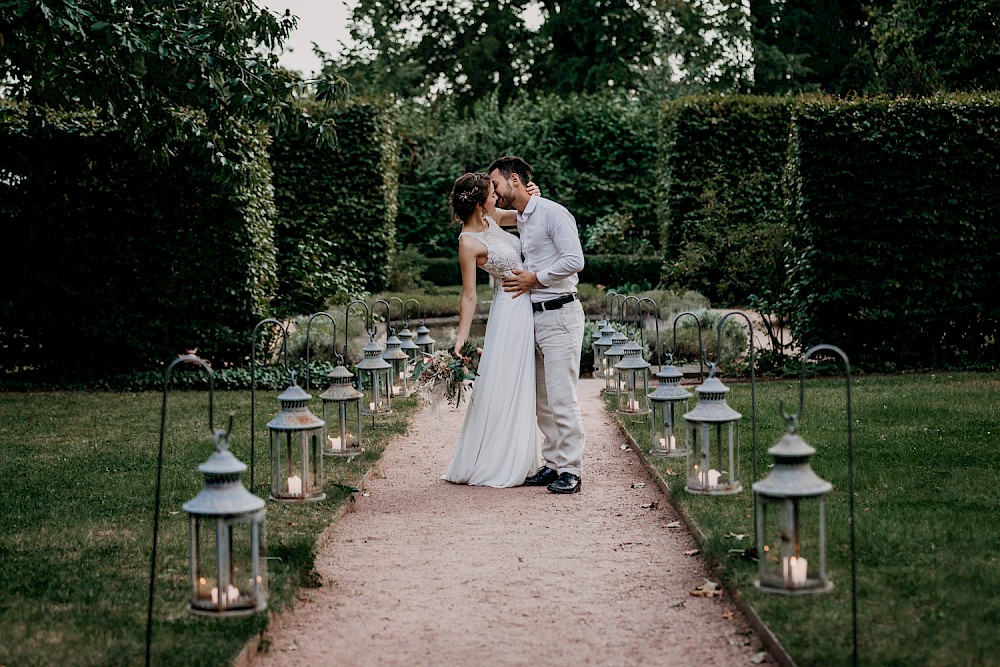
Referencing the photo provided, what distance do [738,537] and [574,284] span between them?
2.33 meters

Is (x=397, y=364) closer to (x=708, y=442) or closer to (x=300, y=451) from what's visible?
(x=300, y=451)

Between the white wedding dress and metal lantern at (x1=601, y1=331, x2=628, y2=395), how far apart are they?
5.29 ft

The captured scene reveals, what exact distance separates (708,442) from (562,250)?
168 centimetres

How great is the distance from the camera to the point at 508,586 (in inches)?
191

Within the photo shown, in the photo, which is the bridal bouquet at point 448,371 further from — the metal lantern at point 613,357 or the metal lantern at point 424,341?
the metal lantern at point 424,341

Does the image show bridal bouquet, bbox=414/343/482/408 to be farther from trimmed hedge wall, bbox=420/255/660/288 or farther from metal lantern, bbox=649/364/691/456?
trimmed hedge wall, bbox=420/255/660/288

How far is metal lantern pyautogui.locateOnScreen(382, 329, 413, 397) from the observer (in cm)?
907

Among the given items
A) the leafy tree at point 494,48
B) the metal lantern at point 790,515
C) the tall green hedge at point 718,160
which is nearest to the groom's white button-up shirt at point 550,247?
the metal lantern at point 790,515

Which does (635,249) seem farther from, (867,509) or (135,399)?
(867,509)

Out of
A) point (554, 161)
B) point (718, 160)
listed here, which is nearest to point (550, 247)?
point (718, 160)

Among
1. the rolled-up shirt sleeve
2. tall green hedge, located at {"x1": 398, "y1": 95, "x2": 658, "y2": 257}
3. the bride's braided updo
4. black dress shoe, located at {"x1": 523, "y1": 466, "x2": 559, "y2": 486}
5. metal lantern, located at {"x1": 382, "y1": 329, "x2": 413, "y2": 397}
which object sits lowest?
black dress shoe, located at {"x1": 523, "y1": 466, "x2": 559, "y2": 486}

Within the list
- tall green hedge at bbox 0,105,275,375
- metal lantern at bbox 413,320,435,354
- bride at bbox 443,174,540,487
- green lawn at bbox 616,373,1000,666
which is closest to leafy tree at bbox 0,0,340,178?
tall green hedge at bbox 0,105,275,375

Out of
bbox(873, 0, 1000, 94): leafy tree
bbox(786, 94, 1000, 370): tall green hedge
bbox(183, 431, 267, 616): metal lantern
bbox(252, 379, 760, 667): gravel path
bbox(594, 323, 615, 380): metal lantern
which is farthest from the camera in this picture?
bbox(873, 0, 1000, 94): leafy tree

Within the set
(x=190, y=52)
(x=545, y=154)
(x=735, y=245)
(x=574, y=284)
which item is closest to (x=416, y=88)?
(x=545, y=154)
